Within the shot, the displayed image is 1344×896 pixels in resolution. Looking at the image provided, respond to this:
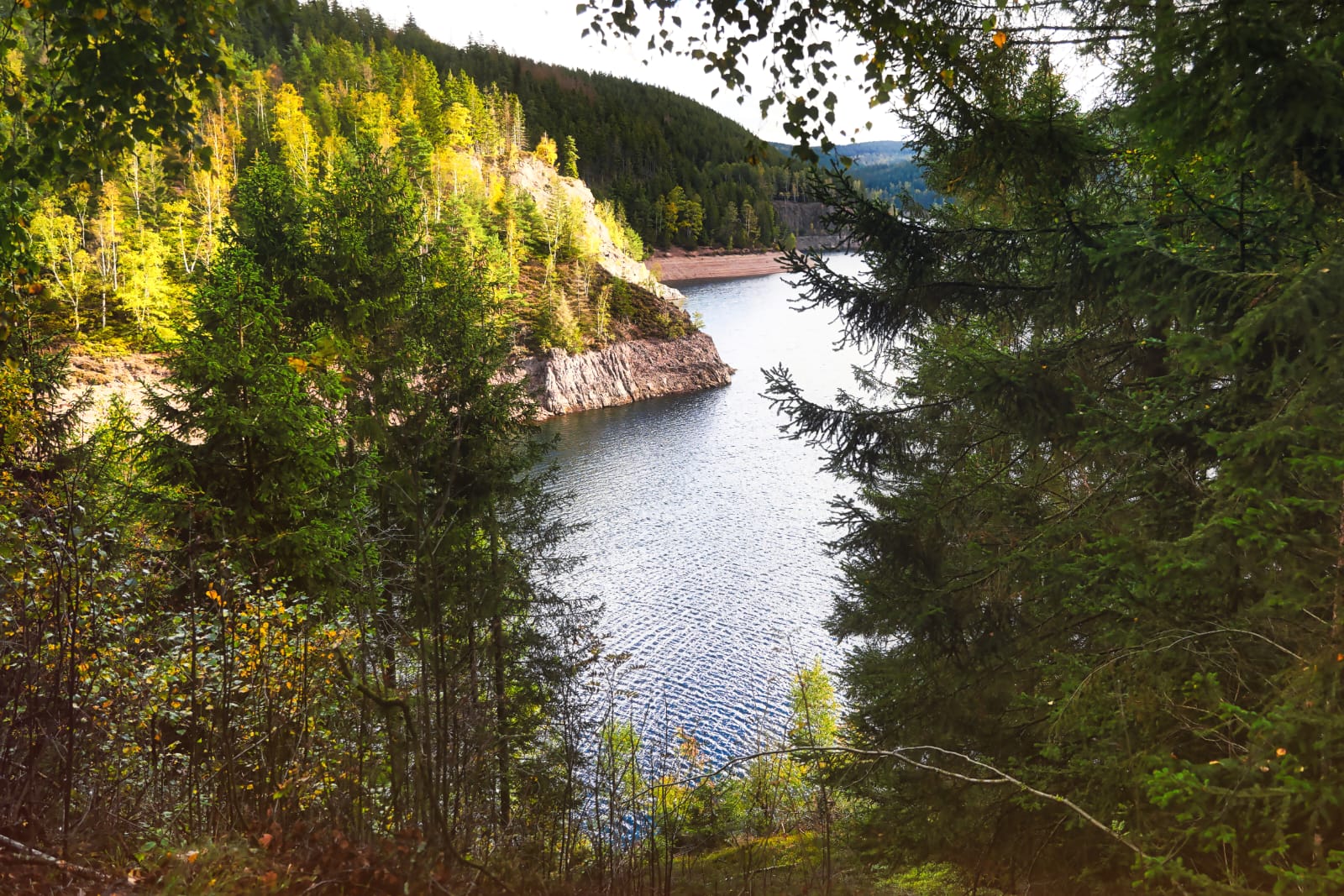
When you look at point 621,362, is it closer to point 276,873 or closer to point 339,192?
point 339,192

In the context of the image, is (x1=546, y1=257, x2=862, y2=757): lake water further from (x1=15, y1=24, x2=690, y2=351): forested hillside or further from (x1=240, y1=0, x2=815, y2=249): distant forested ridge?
(x1=240, y1=0, x2=815, y2=249): distant forested ridge

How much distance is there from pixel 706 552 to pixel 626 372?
87.6 feet

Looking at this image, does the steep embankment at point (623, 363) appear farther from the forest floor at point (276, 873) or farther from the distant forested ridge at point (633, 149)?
the distant forested ridge at point (633, 149)

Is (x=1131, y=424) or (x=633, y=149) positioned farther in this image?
(x=633, y=149)

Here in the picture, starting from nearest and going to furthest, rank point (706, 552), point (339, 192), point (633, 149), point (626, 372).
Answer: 1. point (339, 192)
2. point (706, 552)
3. point (626, 372)
4. point (633, 149)

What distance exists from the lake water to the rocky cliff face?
6.65 feet

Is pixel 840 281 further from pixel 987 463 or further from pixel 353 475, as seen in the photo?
pixel 353 475

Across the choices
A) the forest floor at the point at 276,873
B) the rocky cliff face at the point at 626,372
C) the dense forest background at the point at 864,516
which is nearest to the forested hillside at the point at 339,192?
the rocky cliff face at the point at 626,372

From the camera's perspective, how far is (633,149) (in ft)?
403

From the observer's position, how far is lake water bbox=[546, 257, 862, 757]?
19172mm

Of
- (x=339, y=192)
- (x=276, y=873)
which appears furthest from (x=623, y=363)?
(x=276, y=873)

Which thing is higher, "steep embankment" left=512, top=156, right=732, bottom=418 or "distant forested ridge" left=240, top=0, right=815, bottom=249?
"distant forested ridge" left=240, top=0, right=815, bottom=249

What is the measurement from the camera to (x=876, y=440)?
7418 millimetres

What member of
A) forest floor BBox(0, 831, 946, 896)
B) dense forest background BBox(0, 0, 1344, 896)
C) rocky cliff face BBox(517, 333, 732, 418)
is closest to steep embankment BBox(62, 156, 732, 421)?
rocky cliff face BBox(517, 333, 732, 418)
